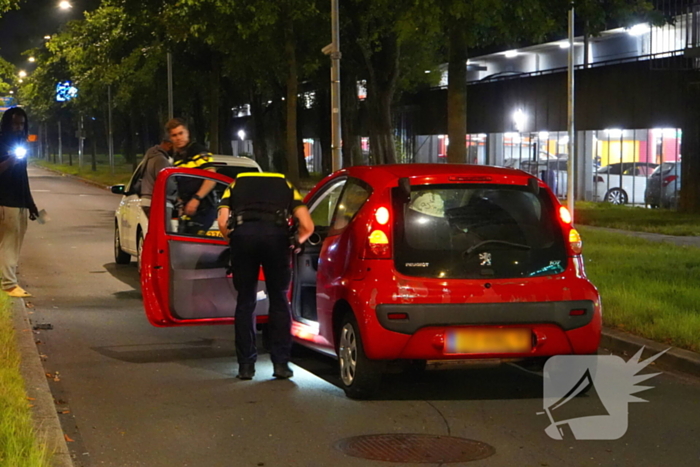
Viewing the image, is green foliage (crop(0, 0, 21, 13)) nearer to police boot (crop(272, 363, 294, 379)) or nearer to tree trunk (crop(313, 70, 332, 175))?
police boot (crop(272, 363, 294, 379))

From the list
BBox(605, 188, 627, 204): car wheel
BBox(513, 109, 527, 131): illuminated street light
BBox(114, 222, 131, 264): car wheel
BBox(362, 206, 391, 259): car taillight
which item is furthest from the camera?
BBox(513, 109, 527, 131): illuminated street light

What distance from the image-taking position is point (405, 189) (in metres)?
7.14

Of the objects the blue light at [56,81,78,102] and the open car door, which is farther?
the blue light at [56,81,78,102]

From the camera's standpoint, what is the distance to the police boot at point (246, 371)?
7867mm

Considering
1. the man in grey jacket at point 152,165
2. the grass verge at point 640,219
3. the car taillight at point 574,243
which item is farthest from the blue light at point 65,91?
the car taillight at point 574,243

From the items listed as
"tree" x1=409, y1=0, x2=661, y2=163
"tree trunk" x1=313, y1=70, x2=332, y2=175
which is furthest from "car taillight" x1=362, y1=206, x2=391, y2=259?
"tree trunk" x1=313, y1=70, x2=332, y2=175

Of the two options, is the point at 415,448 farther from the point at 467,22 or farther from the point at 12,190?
the point at 467,22

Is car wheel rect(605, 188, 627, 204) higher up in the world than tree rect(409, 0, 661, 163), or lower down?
lower down

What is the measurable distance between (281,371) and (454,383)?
1259mm

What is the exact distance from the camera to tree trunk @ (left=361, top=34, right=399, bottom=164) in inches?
1226

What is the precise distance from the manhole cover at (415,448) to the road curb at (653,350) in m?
2.72

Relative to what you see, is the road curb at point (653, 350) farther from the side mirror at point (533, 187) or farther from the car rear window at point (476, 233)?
the side mirror at point (533, 187)

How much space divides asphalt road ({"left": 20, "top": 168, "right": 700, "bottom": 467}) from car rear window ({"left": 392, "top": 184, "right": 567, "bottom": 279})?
2.97ft

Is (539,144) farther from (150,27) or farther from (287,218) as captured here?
(287,218)
